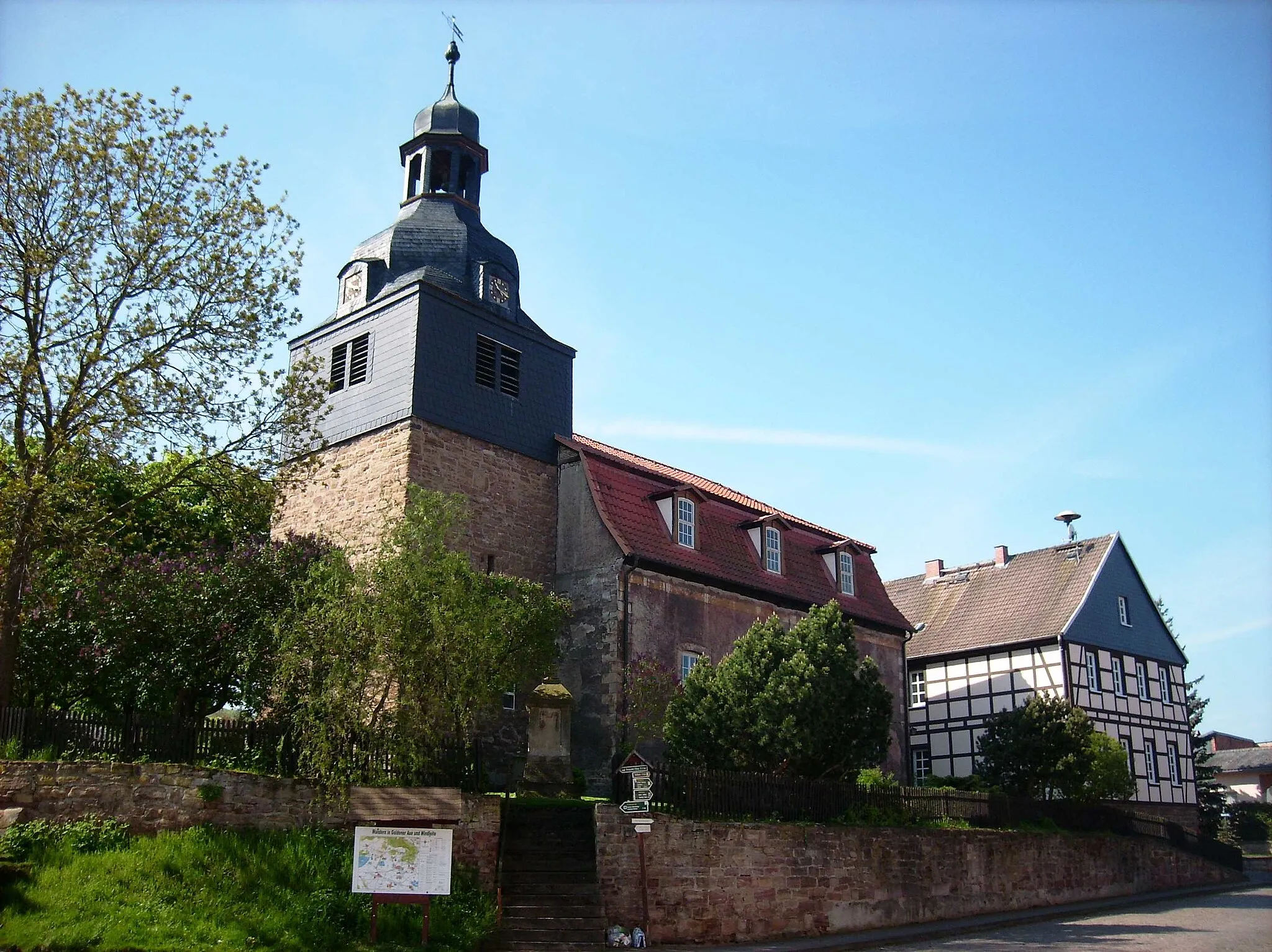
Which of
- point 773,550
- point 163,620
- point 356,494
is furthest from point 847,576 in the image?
point 163,620

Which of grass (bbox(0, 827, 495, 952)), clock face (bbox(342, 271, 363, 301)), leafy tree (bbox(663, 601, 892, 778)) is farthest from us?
clock face (bbox(342, 271, 363, 301))

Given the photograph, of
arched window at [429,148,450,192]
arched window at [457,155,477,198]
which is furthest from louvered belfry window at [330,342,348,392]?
arched window at [457,155,477,198]

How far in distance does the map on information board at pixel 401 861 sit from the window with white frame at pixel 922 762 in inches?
875

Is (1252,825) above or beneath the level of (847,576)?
beneath

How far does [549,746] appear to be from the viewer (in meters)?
20.7

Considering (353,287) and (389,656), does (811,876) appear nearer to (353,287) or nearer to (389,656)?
(389,656)

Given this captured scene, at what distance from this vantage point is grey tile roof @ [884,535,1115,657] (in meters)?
34.6

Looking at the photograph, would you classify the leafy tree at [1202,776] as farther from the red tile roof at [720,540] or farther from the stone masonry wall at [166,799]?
the stone masonry wall at [166,799]

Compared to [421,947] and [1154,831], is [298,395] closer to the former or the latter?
[421,947]

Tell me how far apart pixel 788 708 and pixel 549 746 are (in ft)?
14.0

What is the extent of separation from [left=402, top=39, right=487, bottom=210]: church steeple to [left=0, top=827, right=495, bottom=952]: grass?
16204mm

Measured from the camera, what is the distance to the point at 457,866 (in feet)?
55.4

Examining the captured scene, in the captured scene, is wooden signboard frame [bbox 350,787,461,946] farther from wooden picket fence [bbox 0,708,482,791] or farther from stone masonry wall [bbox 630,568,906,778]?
stone masonry wall [bbox 630,568,906,778]

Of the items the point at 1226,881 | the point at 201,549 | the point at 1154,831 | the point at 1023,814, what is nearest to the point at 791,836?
the point at 1023,814
